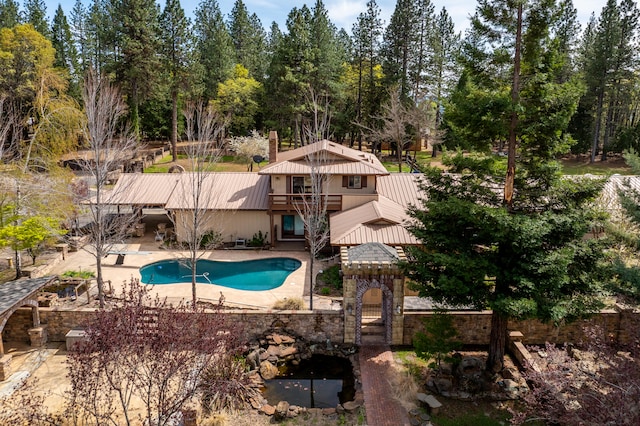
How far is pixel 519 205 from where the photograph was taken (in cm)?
1499

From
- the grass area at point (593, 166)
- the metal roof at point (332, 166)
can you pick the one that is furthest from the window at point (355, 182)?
the grass area at point (593, 166)

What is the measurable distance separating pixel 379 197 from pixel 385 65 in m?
26.9

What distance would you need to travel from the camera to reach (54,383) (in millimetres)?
15234

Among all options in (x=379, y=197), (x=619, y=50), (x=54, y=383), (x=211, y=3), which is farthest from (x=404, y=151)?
(x=54, y=383)

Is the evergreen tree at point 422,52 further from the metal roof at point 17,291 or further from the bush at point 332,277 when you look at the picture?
the metal roof at point 17,291

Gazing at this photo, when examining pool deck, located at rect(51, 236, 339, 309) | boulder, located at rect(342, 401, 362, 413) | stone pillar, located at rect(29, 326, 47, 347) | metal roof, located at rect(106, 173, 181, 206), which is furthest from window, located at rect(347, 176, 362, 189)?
stone pillar, located at rect(29, 326, 47, 347)

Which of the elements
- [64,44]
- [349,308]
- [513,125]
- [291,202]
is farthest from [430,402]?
[64,44]

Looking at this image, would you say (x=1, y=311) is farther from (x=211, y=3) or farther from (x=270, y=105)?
(x=211, y=3)

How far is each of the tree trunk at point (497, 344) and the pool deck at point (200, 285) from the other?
22.0 ft

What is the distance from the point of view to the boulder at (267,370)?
16047 mm

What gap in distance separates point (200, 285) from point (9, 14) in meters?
53.0

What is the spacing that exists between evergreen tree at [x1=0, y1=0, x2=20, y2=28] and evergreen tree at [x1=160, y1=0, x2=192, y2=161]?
21.9 metres

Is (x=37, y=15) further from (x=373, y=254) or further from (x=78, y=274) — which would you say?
(x=373, y=254)

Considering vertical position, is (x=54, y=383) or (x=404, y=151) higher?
(x=404, y=151)
